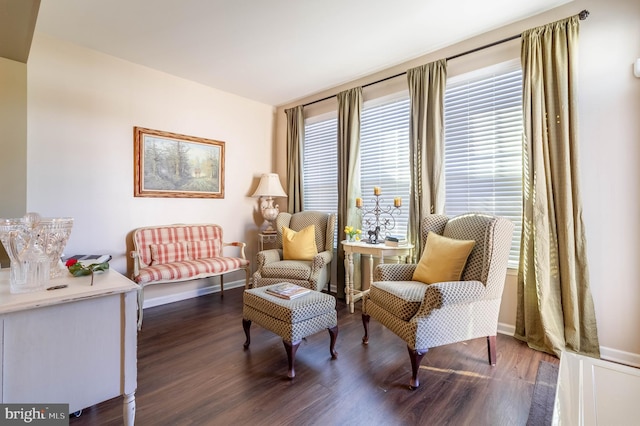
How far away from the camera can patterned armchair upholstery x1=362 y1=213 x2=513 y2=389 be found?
1853 mm

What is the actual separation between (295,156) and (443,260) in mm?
2739

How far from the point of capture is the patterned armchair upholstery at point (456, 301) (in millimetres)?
1853

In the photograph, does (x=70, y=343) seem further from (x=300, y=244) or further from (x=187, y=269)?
(x=300, y=244)

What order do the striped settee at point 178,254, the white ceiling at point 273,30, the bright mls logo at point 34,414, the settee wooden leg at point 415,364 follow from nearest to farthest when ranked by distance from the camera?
the bright mls logo at point 34,414 → the settee wooden leg at point 415,364 → the white ceiling at point 273,30 → the striped settee at point 178,254

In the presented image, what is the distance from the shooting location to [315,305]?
2090mm

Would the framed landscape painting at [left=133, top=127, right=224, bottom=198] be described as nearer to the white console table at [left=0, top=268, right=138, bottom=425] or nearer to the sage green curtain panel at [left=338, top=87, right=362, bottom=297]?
the sage green curtain panel at [left=338, top=87, right=362, bottom=297]

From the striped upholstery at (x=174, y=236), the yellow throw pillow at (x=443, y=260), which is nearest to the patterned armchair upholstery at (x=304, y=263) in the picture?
the striped upholstery at (x=174, y=236)

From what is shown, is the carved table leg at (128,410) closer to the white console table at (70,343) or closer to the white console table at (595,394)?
the white console table at (70,343)

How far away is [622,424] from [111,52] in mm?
4604

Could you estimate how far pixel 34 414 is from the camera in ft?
3.56

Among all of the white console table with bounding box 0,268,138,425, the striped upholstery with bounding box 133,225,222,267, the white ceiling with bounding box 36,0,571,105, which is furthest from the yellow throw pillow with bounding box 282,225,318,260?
the white console table with bounding box 0,268,138,425

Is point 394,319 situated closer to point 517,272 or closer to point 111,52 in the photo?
point 517,272

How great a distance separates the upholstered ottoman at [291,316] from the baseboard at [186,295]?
1.71 metres

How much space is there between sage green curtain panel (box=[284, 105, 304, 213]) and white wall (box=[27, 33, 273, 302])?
91 centimetres
